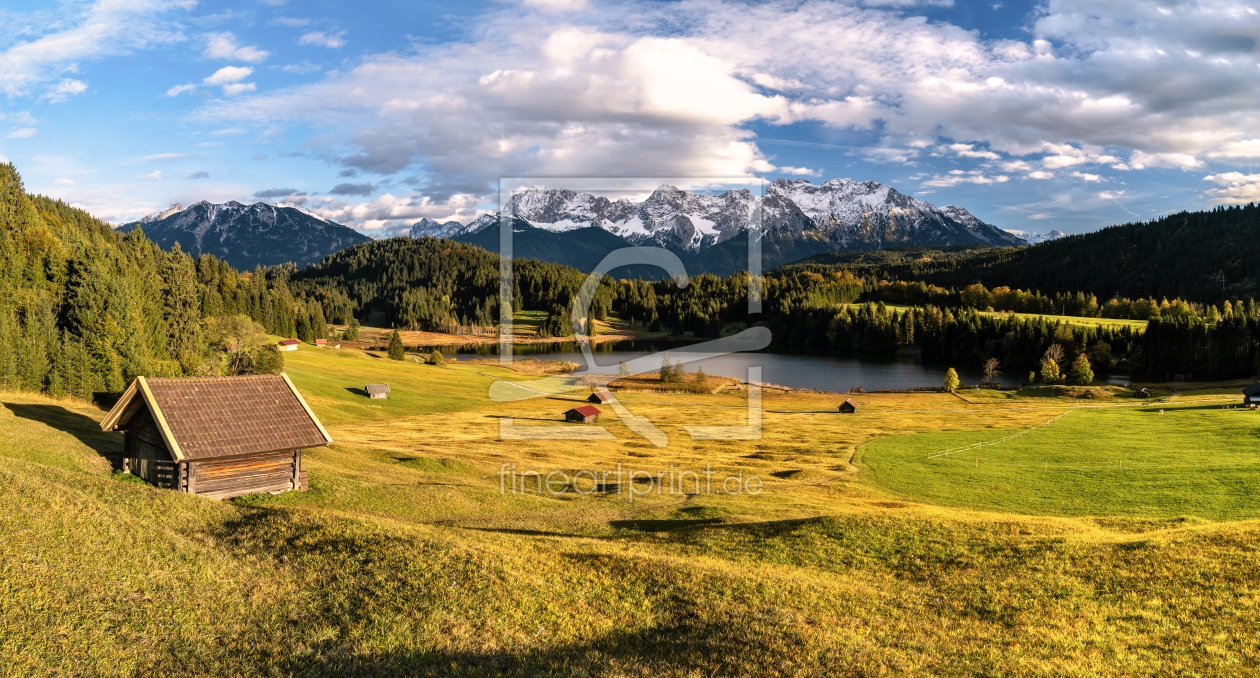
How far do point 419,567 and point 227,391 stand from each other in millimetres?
18112

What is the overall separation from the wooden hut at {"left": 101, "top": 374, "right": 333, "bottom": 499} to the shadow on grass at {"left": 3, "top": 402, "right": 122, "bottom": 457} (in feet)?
6.94

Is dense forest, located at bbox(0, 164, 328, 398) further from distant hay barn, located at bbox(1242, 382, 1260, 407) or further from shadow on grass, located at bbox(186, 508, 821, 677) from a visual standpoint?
distant hay barn, located at bbox(1242, 382, 1260, 407)

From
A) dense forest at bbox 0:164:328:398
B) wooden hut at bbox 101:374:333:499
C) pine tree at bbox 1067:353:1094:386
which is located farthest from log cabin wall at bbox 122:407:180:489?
pine tree at bbox 1067:353:1094:386

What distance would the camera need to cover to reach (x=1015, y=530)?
21.3 m

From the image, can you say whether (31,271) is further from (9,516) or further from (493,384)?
(9,516)

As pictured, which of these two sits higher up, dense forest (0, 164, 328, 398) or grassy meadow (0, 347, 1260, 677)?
dense forest (0, 164, 328, 398)

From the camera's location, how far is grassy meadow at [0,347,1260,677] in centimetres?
1123

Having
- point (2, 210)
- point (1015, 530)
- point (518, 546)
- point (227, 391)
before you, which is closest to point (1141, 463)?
point (1015, 530)

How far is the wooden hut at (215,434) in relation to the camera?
81.4 feet

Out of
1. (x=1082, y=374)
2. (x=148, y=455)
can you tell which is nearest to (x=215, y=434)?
(x=148, y=455)

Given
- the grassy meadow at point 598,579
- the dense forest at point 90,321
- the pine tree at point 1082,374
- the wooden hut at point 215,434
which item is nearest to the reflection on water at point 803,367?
the pine tree at point 1082,374

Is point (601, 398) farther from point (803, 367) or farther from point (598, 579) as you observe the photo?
point (803, 367)

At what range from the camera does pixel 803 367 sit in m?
139

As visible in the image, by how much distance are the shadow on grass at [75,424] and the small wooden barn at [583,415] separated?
40352 mm
